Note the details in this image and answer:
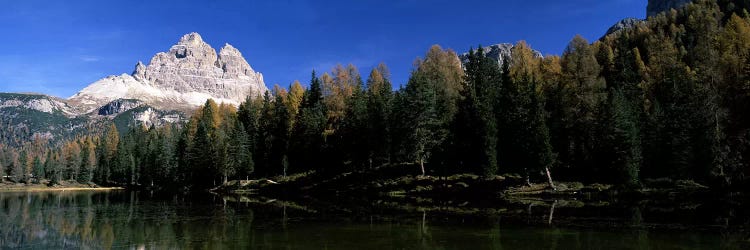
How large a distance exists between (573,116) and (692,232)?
38.8m

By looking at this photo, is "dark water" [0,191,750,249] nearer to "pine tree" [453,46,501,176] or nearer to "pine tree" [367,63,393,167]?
"pine tree" [453,46,501,176]

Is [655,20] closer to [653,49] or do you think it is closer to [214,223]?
[653,49]

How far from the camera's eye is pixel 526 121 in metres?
53.3

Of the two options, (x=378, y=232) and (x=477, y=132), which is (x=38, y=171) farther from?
(x=378, y=232)

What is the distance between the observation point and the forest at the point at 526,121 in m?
47.2

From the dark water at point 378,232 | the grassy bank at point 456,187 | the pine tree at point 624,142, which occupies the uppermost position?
the pine tree at point 624,142

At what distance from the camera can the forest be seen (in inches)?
1860

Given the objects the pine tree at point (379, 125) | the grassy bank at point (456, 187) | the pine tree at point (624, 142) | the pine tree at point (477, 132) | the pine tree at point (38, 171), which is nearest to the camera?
the grassy bank at point (456, 187)

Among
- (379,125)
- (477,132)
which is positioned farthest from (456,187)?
(379,125)

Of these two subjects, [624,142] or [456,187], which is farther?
[456,187]

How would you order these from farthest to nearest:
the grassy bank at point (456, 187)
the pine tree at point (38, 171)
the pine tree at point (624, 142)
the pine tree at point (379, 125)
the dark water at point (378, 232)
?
the pine tree at point (38, 171), the pine tree at point (379, 125), the pine tree at point (624, 142), the grassy bank at point (456, 187), the dark water at point (378, 232)

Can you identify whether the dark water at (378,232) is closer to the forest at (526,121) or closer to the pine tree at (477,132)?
the forest at (526,121)

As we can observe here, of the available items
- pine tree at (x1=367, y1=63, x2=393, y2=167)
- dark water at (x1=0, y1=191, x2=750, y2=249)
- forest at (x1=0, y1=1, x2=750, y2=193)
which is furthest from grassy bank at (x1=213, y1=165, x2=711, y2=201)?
dark water at (x1=0, y1=191, x2=750, y2=249)

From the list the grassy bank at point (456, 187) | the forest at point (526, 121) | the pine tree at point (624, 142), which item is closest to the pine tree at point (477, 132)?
the forest at point (526, 121)
